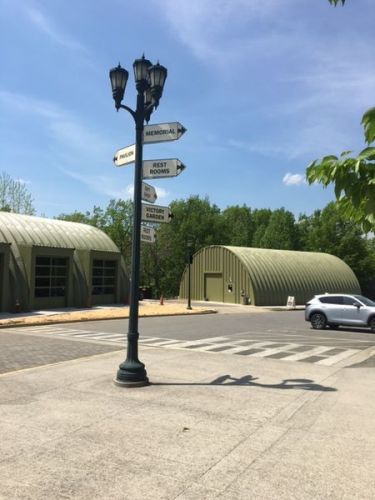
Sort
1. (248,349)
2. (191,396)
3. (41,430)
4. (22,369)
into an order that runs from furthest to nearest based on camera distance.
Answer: (248,349)
(22,369)
(191,396)
(41,430)

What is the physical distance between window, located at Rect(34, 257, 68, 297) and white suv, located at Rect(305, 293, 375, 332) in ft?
50.1

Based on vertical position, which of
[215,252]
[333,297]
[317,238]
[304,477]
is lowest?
[304,477]

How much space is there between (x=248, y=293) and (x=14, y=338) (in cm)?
2812

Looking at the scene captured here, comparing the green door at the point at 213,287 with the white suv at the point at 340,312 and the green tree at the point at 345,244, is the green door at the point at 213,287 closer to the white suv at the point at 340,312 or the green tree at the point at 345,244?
the white suv at the point at 340,312

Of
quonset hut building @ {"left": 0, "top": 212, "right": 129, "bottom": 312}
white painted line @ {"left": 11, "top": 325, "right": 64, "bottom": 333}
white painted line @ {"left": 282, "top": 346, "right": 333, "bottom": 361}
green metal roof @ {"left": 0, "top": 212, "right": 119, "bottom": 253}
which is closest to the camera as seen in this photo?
white painted line @ {"left": 282, "top": 346, "right": 333, "bottom": 361}

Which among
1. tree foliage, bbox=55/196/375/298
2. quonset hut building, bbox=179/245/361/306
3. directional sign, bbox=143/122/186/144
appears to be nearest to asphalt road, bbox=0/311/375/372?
directional sign, bbox=143/122/186/144

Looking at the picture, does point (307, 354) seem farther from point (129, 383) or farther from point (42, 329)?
point (42, 329)

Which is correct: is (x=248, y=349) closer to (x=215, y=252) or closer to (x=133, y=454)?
(x=133, y=454)

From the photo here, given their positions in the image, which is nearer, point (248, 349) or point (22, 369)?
point (22, 369)

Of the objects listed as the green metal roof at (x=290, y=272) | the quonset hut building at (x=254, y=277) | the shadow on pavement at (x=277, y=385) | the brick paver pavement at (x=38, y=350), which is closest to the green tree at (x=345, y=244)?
the green metal roof at (x=290, y=272)

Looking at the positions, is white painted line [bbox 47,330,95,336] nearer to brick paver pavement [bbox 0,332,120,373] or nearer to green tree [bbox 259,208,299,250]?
brick paver pavement [bbox 0,332,120,373]

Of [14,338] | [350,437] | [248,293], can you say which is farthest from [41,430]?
[248,293]

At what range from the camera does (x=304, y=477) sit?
4.77m

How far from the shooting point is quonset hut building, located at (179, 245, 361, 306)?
42.3 m
